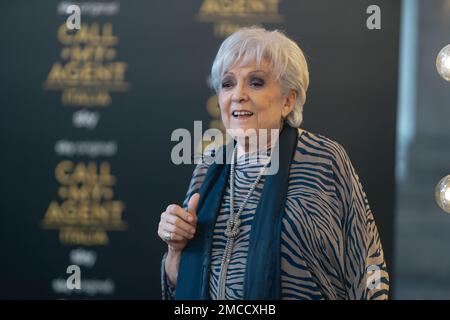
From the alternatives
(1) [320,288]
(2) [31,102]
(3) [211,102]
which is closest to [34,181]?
(2) [31,102]

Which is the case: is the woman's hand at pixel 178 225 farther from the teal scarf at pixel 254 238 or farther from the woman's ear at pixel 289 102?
the woman's ear at pixel 289 102

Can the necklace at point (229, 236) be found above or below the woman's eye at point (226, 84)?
below

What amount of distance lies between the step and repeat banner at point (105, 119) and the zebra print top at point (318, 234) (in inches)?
36.9

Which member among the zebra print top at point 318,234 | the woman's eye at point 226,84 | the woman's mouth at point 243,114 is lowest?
the zebra print top at point 318,234

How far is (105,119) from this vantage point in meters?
2.46

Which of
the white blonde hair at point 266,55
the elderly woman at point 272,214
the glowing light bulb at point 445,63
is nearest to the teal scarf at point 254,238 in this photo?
the elderly woman at point 272,214

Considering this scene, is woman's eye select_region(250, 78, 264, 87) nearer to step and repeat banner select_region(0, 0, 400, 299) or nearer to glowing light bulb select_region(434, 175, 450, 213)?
glowing light bulb select_region(434, 175, 450, 213)

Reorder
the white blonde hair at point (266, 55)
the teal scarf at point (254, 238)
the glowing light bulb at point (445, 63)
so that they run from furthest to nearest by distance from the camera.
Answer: the glowing light bulb at point (445, 63) → the white blonde hair at point (266, 55) → the teal scarf at point (254, 238)

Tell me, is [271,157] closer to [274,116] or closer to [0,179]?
[274,116]

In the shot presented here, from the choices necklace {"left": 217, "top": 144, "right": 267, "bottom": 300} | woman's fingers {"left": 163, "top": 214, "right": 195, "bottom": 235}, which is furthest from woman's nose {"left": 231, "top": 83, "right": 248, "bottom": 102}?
woman's fingers {"left": 163, "top": 214, "right": 195, "bottom": 235}

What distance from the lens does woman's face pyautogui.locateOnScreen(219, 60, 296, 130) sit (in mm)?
1438

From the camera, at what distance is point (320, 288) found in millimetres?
1388

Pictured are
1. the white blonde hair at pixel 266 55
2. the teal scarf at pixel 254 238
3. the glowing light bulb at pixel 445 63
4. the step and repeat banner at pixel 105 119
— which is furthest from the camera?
the step and repeat banner at pixel 105 119

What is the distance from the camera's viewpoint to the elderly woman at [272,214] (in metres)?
1.36
